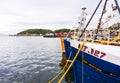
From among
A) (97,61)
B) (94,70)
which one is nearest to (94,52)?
(97,61)

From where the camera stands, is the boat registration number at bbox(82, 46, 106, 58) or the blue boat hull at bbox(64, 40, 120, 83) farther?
the boat registration number at bbox(82, 46, 106, 58)

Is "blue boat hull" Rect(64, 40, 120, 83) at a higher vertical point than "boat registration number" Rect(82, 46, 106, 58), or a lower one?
lower

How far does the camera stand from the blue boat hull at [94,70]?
9438 mm

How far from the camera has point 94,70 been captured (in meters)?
10.5

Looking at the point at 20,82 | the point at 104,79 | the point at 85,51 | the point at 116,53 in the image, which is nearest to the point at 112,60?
the point at 116,53

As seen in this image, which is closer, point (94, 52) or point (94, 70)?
point (94, 52)

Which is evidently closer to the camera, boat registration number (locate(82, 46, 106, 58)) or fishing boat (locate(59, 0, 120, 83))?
fishing boat (locate(59, 0, 120, 83))

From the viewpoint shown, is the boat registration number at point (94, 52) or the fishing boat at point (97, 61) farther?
the boat registration number at point (94, 52)

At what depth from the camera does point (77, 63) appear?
12117 millimetres

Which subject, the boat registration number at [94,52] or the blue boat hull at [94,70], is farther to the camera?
the boat registration number at [94,52]

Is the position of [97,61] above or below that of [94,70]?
above

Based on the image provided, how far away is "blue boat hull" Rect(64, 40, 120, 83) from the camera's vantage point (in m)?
9.44

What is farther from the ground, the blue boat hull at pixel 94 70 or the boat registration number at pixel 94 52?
the boat registration number at pixel 94 52

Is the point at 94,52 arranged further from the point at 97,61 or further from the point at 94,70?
the point at 94,70
